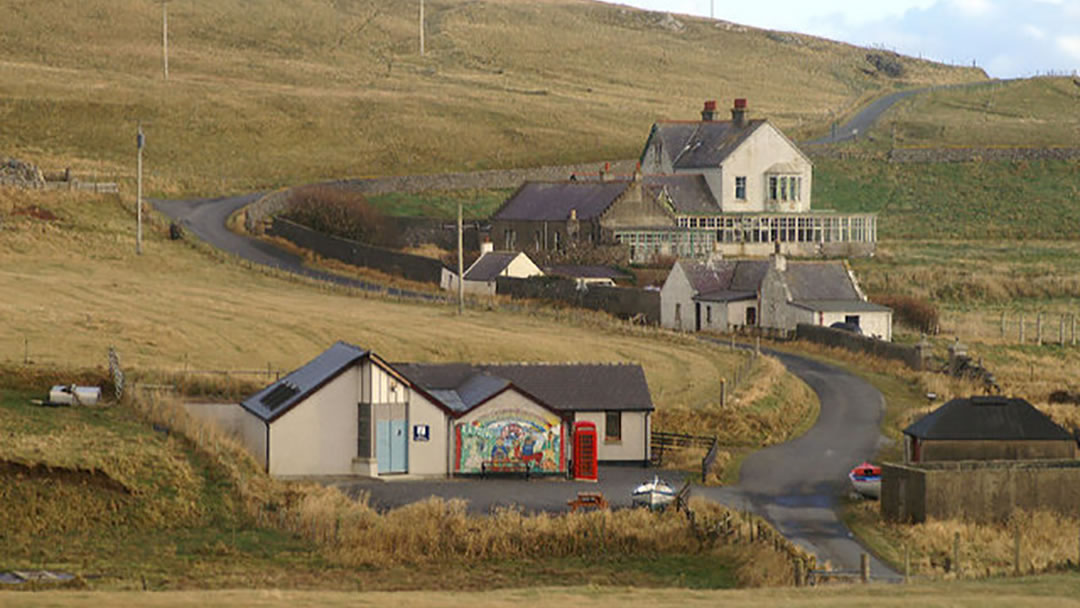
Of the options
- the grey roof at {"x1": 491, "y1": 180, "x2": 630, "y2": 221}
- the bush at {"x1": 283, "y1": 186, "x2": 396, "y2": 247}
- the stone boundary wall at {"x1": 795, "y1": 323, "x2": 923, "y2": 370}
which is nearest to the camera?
the stone boundary wall at {"x1": 795, "y1": 323, "x2": 923, "y2": 370}

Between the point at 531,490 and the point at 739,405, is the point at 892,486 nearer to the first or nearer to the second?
the point at 531,490

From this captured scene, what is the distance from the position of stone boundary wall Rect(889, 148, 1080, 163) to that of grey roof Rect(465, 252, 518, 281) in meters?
57.6

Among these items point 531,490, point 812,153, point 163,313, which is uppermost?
point 812,153

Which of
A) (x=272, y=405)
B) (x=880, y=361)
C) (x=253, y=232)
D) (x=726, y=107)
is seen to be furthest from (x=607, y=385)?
(x=726, y=107)

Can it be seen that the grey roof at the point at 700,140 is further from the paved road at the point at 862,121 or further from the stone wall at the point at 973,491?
the stone wall at the point at 973,491

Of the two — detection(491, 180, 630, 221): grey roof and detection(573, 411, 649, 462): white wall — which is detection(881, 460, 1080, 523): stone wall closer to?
detection(573, 411, 649, 462): white wall

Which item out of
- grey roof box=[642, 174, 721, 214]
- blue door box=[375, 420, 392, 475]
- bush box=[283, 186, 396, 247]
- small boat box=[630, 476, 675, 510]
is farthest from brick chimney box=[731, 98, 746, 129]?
small boat box=[630, 476, 675, 510]

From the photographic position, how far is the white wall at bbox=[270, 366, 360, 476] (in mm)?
48281

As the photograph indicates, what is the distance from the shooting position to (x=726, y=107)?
182m

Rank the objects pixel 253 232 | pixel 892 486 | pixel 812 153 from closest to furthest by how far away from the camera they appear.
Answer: pixel 892 486 < pixel 253 232 < pixel 812 153

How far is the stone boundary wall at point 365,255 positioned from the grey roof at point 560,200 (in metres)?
11.6

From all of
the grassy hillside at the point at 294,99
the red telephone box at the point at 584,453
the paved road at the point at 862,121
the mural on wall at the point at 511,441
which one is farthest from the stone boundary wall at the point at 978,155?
the mural on wall at the point at 511,441

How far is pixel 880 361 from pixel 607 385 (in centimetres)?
1918

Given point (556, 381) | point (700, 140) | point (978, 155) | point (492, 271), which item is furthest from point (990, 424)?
point (978, 155)
